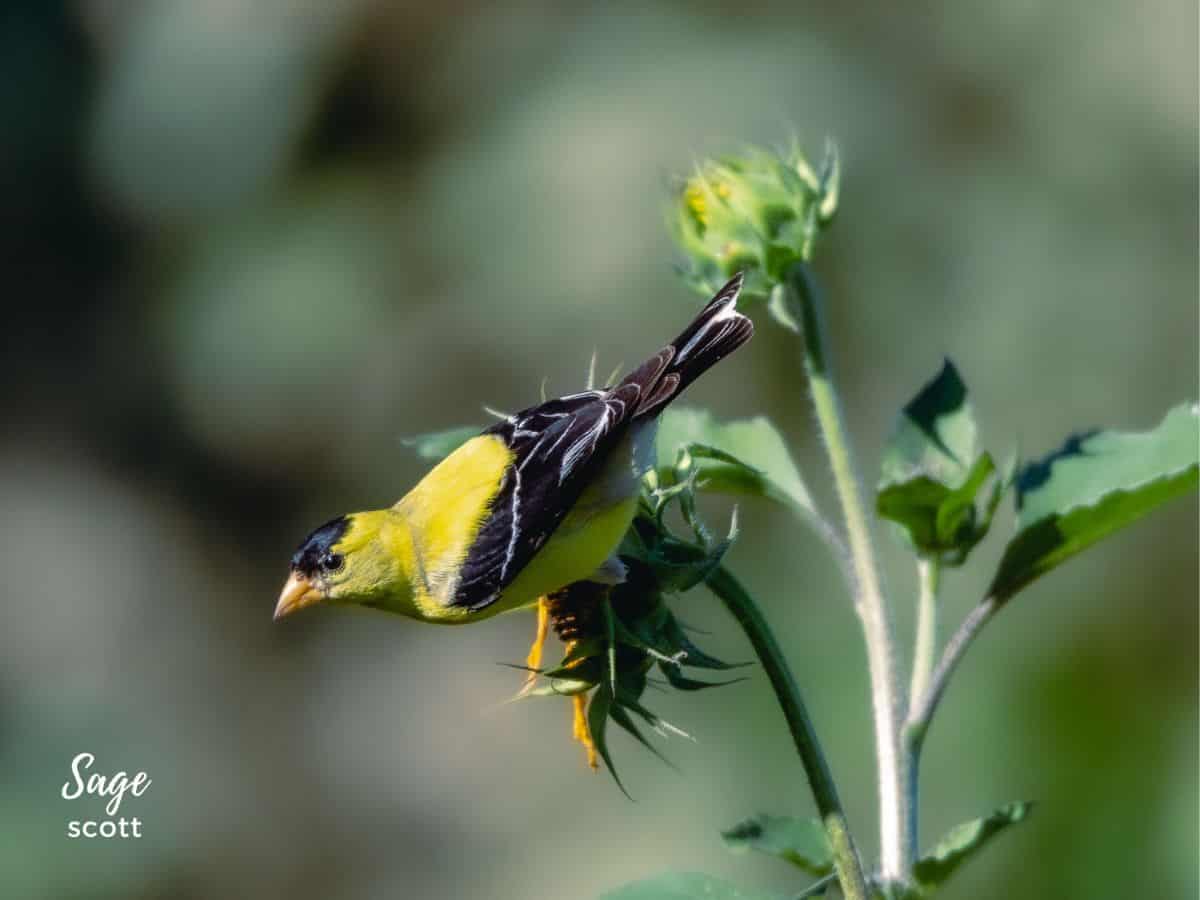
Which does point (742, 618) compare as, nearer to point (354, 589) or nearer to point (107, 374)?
point (354, 589)

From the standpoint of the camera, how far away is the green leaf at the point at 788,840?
1.58 m

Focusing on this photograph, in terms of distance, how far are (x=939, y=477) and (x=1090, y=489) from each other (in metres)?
0.18

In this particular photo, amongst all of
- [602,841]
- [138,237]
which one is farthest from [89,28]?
[602,841]

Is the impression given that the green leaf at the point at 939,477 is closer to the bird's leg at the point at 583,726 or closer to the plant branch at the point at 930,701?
the plant branch at the point at 930,701

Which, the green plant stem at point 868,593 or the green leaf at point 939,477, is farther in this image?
the green leaf at point 939,477

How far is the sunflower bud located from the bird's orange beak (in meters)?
0.72

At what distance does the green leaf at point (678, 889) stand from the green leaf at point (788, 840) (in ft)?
0.35

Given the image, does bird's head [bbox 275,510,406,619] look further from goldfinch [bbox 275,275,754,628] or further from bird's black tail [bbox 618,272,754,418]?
bird's black tail [bbox 618,272,754,418]

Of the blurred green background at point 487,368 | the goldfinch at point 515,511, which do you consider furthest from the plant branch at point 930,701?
the blurred green background at point 487,368

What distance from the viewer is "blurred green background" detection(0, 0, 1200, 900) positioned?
3.81m

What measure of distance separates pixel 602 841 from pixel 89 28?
3.55m

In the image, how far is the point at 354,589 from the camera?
214cm

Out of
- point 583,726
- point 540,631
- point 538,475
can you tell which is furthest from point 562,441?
point 583,726
